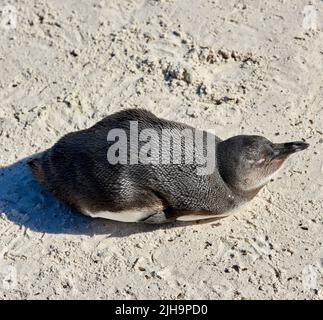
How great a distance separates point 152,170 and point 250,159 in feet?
2.69

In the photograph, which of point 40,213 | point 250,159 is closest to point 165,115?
point 250,159

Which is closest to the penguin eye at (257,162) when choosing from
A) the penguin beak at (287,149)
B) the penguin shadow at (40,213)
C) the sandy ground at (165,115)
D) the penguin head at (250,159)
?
the penguin head at (250,159)

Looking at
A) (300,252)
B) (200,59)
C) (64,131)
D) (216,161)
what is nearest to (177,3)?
(200,59)

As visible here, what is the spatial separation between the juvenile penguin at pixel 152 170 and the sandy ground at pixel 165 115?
286 mm

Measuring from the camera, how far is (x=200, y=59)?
7.63m

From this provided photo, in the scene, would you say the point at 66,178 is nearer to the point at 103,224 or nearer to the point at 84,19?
the point at 103,224

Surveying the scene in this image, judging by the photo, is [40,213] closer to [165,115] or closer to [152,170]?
[152,170]

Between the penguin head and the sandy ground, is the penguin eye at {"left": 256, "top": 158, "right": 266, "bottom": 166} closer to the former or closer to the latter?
the penguin head

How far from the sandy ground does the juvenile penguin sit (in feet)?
0.94

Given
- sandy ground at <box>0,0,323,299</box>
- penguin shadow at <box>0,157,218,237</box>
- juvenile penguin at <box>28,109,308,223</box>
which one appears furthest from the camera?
penguin shadow at <box>0,157,218,237</box>

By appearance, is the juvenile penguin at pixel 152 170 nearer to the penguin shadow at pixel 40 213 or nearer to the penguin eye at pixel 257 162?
the penguin eye at pixel 257 162

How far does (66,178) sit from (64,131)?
41.2 inches

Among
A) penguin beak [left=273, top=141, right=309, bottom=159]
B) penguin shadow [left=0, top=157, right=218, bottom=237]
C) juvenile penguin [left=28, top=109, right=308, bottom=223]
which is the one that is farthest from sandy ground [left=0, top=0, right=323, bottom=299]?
penguin beak [left=273, top=141, right=309, bottom=159]

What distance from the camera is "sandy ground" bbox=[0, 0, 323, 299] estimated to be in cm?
621
